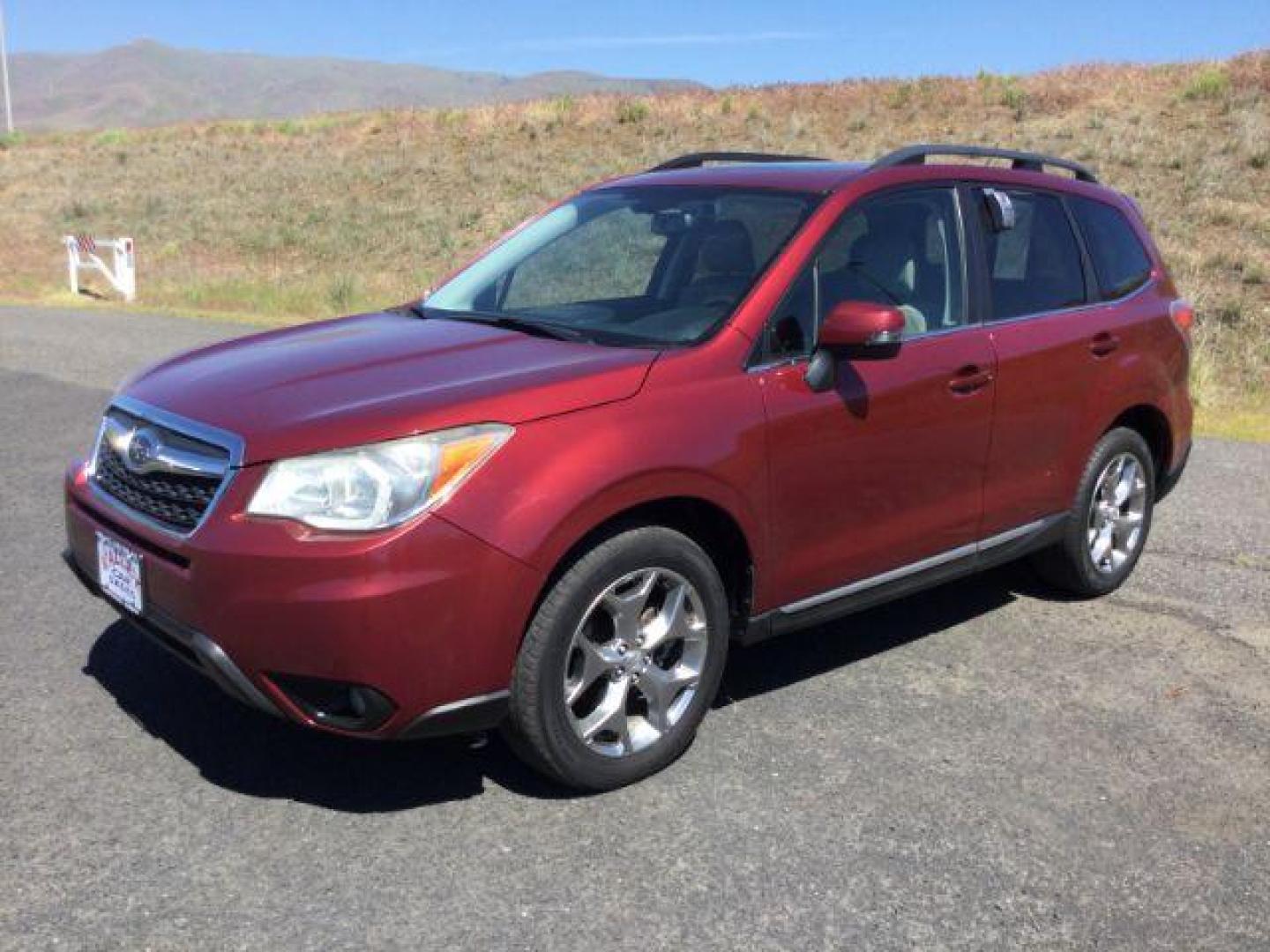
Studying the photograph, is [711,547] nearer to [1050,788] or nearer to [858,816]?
[858,816]

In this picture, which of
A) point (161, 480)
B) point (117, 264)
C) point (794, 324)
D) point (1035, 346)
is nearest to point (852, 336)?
point (794, 324)

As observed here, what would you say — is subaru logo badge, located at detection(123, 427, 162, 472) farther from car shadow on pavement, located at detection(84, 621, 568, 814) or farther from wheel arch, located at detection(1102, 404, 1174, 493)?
wheel arch, located at detection(1102, 404, 1174, 493)

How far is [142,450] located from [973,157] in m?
3.21

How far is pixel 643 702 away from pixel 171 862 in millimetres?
1362

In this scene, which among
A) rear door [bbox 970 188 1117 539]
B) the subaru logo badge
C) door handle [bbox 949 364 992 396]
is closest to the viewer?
the subaru logo badge

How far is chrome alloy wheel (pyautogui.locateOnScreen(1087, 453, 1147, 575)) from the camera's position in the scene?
532cm

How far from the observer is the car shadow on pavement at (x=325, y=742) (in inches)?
142

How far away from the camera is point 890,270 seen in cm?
438

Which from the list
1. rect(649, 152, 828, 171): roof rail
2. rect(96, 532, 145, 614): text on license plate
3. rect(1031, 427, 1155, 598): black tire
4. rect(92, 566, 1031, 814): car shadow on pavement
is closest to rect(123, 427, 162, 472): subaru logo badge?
rect(96, 532, 145, 614): text on license plate

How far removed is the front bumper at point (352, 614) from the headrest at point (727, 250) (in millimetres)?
1417

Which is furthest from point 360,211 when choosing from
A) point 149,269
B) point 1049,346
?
point 1049,346

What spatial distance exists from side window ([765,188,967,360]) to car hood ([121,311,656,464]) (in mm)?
577

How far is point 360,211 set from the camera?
112 ft

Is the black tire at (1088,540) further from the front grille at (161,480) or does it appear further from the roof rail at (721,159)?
the front grille at (161,480)
